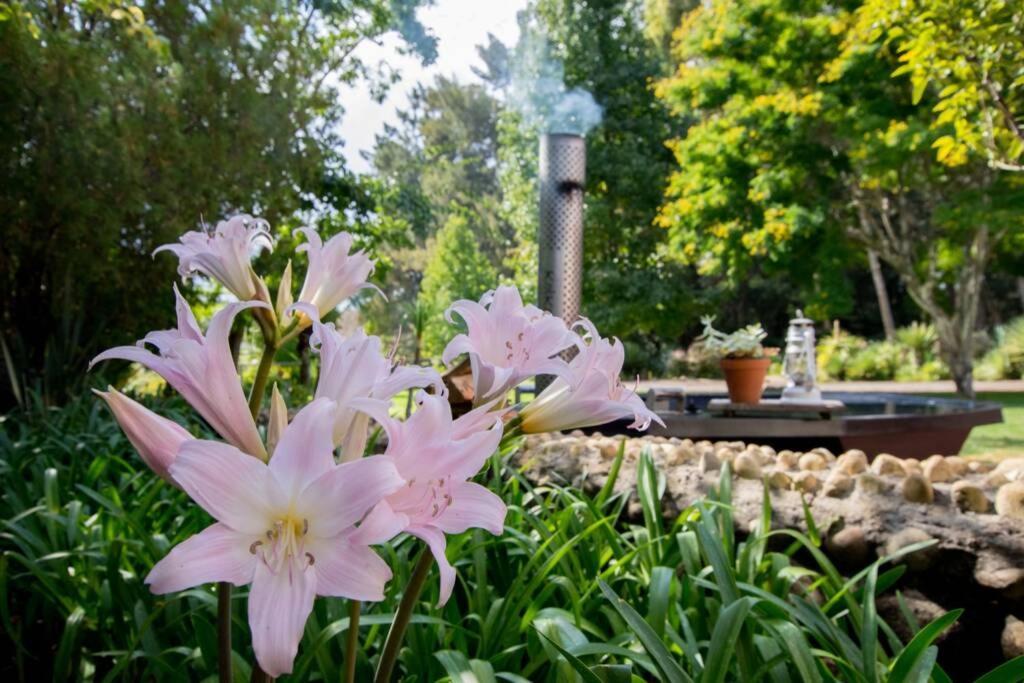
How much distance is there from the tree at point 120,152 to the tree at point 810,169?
5.14m

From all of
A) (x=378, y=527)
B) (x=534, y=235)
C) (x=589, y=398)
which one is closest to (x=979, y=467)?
(x=589, y=398)

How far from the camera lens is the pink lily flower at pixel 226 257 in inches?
31.1

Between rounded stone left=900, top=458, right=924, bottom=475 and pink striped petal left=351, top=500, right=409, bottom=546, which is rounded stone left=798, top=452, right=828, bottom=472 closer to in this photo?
rounded stone left=900, top=458, right=924, bottom=475

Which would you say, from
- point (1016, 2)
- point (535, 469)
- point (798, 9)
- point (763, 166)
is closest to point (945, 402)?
point (1016, 2)

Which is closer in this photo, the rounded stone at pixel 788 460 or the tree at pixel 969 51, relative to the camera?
the rounded stone at pixel 788 460

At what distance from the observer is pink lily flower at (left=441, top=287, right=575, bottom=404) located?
0.67 metres

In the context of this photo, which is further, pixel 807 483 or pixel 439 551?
pixel 807 483

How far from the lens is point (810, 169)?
8.90 meters

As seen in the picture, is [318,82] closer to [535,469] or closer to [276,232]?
[276,232]

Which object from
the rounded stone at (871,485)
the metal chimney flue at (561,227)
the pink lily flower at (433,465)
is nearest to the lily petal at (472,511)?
the pink lily flower at (433,465)

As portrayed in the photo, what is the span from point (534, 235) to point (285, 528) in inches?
461

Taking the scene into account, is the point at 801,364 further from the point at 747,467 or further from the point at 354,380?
the point at 354,380

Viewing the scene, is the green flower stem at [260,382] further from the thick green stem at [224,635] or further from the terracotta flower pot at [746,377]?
the terracotta flower pot at [746,377]

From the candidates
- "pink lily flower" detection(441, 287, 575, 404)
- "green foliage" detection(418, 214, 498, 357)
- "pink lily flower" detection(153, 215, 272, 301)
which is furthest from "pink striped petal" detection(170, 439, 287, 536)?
"green foliage" detection(418, 214, 498, 357)
